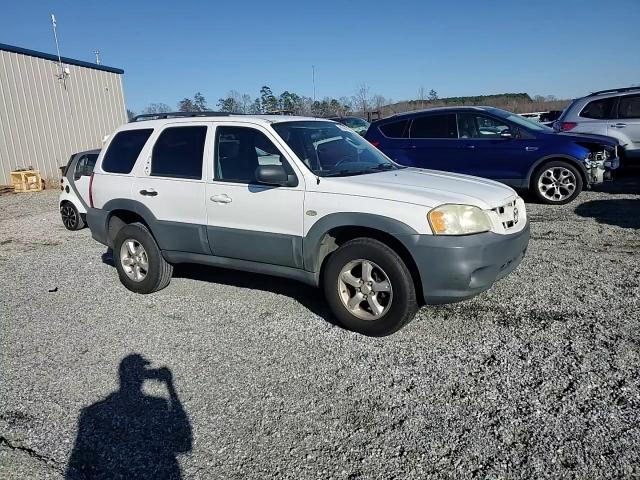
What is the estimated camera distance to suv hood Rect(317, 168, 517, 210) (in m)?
3.71

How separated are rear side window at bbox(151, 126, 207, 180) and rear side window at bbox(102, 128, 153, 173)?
28 cm

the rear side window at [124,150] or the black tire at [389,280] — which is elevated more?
the rear side window at [124,150]

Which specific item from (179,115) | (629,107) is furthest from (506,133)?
(179,115)

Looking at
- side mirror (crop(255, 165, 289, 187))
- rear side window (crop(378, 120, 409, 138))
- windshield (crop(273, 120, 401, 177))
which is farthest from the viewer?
rear side window (crop(378, 120, 409, 138))

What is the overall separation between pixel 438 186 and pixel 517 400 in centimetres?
176

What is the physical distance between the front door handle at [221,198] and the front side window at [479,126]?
234 inches

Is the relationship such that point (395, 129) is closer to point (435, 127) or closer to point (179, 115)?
point (435, 127)

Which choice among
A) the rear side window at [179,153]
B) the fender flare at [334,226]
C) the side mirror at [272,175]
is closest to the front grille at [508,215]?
the fender flare at [334,226]

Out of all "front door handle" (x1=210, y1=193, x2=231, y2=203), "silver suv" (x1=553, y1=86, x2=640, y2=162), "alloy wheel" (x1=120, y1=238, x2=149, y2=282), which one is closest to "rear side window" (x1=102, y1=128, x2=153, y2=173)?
"alloy wheel" (x1=120, y1=238, x2=149, y2=282)

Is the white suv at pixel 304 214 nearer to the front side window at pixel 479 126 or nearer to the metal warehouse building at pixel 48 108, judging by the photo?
the front side window at pixel 479 126

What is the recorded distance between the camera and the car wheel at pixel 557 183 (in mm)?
8523

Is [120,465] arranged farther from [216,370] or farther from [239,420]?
[216,370]

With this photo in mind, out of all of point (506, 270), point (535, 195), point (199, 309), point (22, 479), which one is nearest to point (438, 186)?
point (506, 270)

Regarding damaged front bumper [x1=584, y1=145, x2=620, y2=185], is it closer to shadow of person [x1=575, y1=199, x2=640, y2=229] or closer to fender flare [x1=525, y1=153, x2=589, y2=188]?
fender flare [x1=525, y1=153, x2=589, y2=188]
